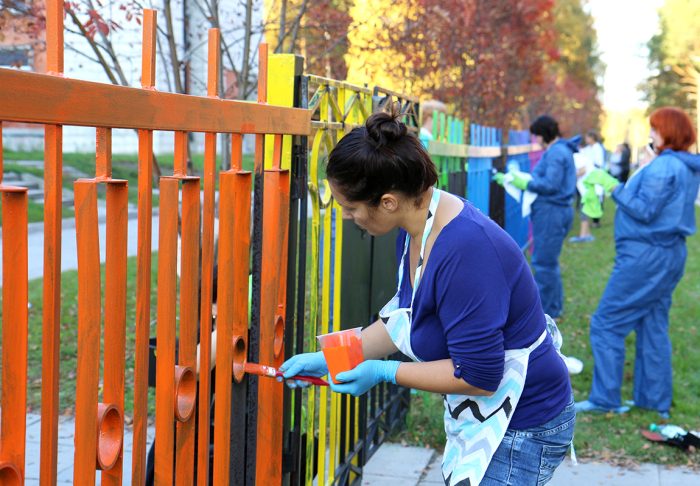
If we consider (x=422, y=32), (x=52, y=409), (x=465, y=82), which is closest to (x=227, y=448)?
(x=52, y=409)

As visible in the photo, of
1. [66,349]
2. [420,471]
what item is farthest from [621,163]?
[420,471]

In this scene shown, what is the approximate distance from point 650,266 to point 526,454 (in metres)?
3.32

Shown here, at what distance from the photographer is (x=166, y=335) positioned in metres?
2.08

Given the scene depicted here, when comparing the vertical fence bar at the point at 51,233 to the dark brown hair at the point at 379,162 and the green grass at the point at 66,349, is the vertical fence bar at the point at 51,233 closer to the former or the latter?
the dark brown hair at the point at 379,162

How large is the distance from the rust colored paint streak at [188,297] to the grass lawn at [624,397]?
3.00 m

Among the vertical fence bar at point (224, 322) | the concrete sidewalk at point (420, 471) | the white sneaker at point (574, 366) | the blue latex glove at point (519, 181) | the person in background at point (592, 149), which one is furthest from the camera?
the person in background at point (592, 149)

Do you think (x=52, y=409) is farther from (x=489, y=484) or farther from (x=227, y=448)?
(x=489, y=484)

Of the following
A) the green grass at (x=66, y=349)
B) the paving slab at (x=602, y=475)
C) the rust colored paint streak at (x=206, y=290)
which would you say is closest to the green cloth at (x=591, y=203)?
the green grass at (x=66, y=349)

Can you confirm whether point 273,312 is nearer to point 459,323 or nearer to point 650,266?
point 459,323

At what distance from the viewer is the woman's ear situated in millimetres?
2377

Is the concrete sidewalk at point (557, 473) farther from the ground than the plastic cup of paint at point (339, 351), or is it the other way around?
the plastic cup of paint at point (339, 351)

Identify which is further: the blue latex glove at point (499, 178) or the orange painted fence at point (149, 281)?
the blue latex glove at point (499, 178)

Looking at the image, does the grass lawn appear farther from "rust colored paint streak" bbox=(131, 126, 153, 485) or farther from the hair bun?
"rust colored paint streak" bbox=(131, 126, 153, 485)

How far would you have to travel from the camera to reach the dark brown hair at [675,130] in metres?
5.55
